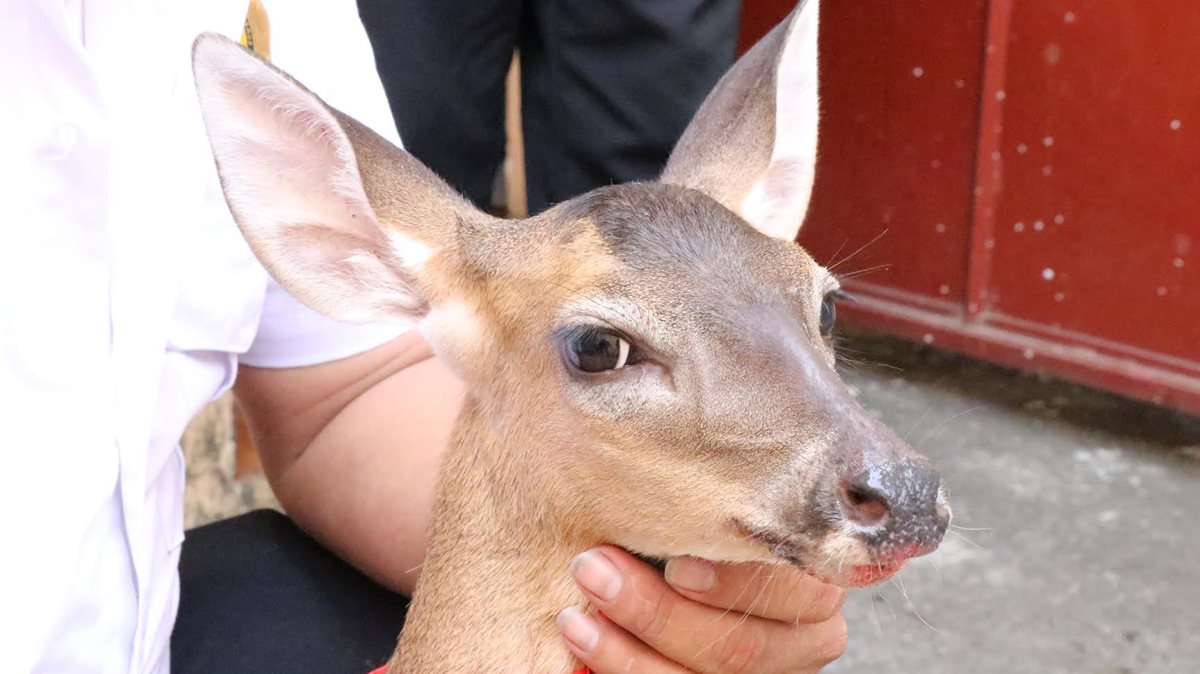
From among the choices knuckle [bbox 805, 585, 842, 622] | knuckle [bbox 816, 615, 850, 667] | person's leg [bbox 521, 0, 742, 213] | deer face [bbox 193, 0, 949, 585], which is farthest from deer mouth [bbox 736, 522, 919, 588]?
person's leg [bbox 521, 0, 742, 213]

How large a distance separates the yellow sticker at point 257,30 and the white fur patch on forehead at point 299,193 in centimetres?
25

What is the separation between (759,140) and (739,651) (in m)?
0.68

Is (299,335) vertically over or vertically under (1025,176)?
over

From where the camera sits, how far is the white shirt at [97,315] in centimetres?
143

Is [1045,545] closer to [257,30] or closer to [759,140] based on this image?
[759,140]

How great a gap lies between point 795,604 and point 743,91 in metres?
0.69

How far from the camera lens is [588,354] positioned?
4.69 ft

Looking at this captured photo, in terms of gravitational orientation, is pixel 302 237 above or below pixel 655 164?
above

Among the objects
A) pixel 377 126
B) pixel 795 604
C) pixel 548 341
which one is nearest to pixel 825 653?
pixel 795 604

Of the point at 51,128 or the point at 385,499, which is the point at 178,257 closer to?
the point at 51,128

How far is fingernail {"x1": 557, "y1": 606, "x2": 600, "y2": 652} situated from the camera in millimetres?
1462

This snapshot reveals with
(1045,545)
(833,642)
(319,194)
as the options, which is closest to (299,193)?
(319,194)

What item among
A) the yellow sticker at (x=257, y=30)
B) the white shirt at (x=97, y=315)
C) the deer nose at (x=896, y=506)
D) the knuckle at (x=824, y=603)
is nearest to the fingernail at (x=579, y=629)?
the knuckle at (x=824, y=603)

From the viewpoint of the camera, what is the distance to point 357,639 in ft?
6.05
